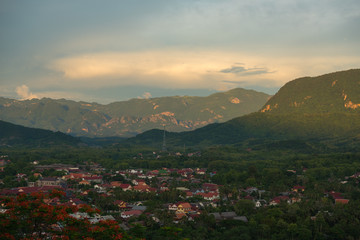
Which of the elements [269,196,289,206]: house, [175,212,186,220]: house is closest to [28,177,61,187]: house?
[175,212,186,220]: house

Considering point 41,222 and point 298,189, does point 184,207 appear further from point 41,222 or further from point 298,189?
point 41,222

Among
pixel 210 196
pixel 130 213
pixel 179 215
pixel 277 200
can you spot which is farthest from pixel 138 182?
pixel 179 215

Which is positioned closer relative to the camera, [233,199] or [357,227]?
[357,227]

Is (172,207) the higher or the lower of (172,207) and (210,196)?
the higher

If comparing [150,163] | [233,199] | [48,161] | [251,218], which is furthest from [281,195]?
[48,161]

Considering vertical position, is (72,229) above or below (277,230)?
above

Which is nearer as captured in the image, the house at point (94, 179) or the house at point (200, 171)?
the house at point (94, 179)

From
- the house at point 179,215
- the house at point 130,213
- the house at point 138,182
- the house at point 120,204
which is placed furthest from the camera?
the house at point 138,182

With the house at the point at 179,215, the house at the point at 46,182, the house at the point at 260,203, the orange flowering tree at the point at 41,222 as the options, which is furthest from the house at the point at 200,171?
the orange flowering tree at the point at 41,222

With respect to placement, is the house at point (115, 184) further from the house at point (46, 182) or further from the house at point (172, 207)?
the house at point (172, 207)

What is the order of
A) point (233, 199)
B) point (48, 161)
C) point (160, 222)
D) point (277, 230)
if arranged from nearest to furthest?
point (277, 230) → point (160, 222) → point (233, 199) → point (48, 161)

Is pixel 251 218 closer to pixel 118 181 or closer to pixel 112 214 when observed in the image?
pixel 112 214
